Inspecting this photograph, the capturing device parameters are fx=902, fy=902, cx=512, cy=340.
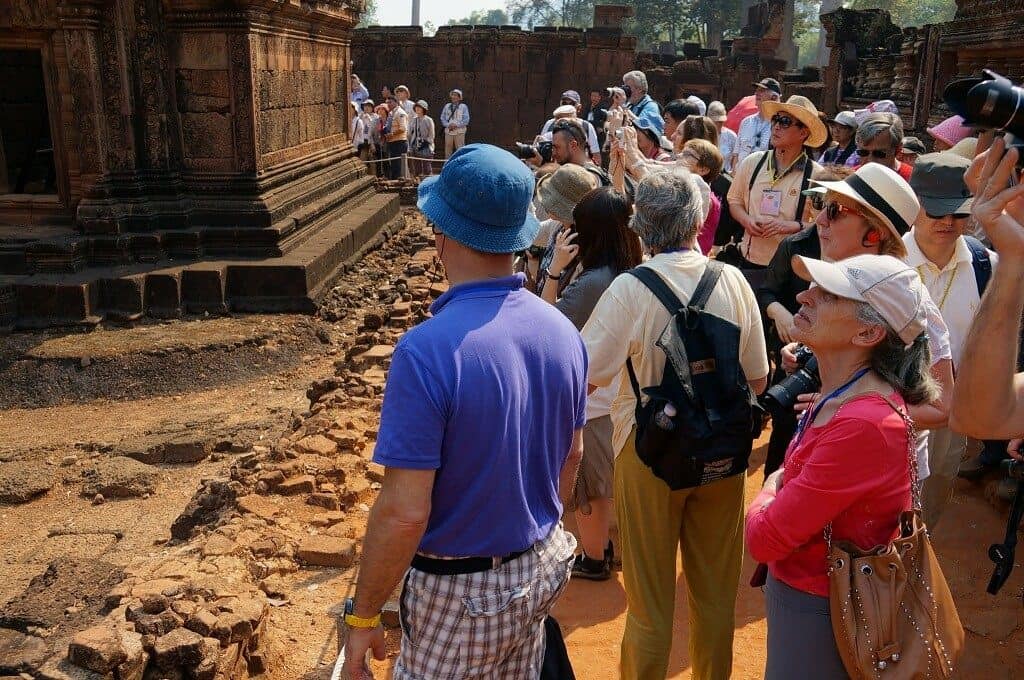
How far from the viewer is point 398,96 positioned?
18.4 meters

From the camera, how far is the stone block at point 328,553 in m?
4.57

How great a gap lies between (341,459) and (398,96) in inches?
549

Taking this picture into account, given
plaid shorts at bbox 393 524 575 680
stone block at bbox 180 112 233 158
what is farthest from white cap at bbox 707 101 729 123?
plaid shorts at bbox 393 524 575 680

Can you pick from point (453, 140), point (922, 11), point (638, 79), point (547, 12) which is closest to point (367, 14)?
point (547, 12)

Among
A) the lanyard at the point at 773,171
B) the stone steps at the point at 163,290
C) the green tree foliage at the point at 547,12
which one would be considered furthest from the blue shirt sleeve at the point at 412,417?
the green tree foliage at the point at 547,12

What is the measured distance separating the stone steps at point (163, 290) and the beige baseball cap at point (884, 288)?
789 cm

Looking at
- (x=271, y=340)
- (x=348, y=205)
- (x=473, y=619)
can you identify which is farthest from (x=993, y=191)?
(x=348, y=205)

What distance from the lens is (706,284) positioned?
3066 millimetres

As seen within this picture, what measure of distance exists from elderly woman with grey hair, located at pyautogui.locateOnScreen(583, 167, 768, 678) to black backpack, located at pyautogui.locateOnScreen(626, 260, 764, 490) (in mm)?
63

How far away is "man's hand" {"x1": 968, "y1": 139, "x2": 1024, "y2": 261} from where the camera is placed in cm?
212

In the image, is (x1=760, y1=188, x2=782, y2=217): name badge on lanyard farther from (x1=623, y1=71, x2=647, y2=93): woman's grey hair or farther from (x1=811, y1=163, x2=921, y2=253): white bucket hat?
(x1=623, y1=71, x2=647, y2=93): woman's grey hair

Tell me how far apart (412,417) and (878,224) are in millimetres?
2004

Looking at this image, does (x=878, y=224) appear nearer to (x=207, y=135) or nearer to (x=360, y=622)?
(x=360, y=622)

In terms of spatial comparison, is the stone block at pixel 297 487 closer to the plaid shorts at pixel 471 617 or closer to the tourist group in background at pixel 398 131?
the plaid shorts at pixel 471 617
